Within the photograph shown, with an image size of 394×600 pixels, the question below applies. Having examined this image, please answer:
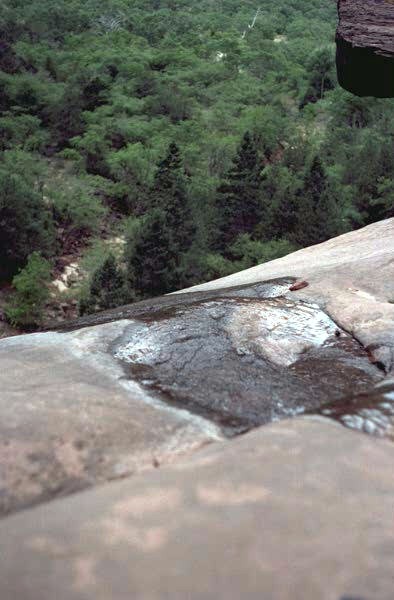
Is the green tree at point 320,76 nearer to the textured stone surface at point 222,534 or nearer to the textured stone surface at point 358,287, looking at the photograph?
the textured stone surface at point 358,287

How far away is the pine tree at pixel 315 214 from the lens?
26031 millimetres

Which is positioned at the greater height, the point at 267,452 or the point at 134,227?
the point at 267,452

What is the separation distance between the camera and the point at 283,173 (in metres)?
32.0

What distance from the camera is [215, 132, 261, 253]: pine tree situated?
93.9 feet

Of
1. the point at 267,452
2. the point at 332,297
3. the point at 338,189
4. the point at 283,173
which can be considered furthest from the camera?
the point at 283,173

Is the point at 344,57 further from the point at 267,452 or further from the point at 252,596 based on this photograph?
the point at 252,596

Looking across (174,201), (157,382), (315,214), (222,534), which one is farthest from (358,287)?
(315,214)

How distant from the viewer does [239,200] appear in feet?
95.7

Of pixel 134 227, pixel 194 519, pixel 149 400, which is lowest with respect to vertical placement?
pixel 134 227

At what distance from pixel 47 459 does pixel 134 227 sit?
74.1 ft

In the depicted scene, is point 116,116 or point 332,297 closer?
point 332,297

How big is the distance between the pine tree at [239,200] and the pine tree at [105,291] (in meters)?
8.90

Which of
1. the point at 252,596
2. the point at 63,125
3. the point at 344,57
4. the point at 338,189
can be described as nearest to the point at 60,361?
the point at 252,596

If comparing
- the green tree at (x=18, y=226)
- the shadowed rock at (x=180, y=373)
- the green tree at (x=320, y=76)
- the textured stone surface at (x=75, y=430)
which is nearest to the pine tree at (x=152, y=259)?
the green tree at (x=18, y=226)
